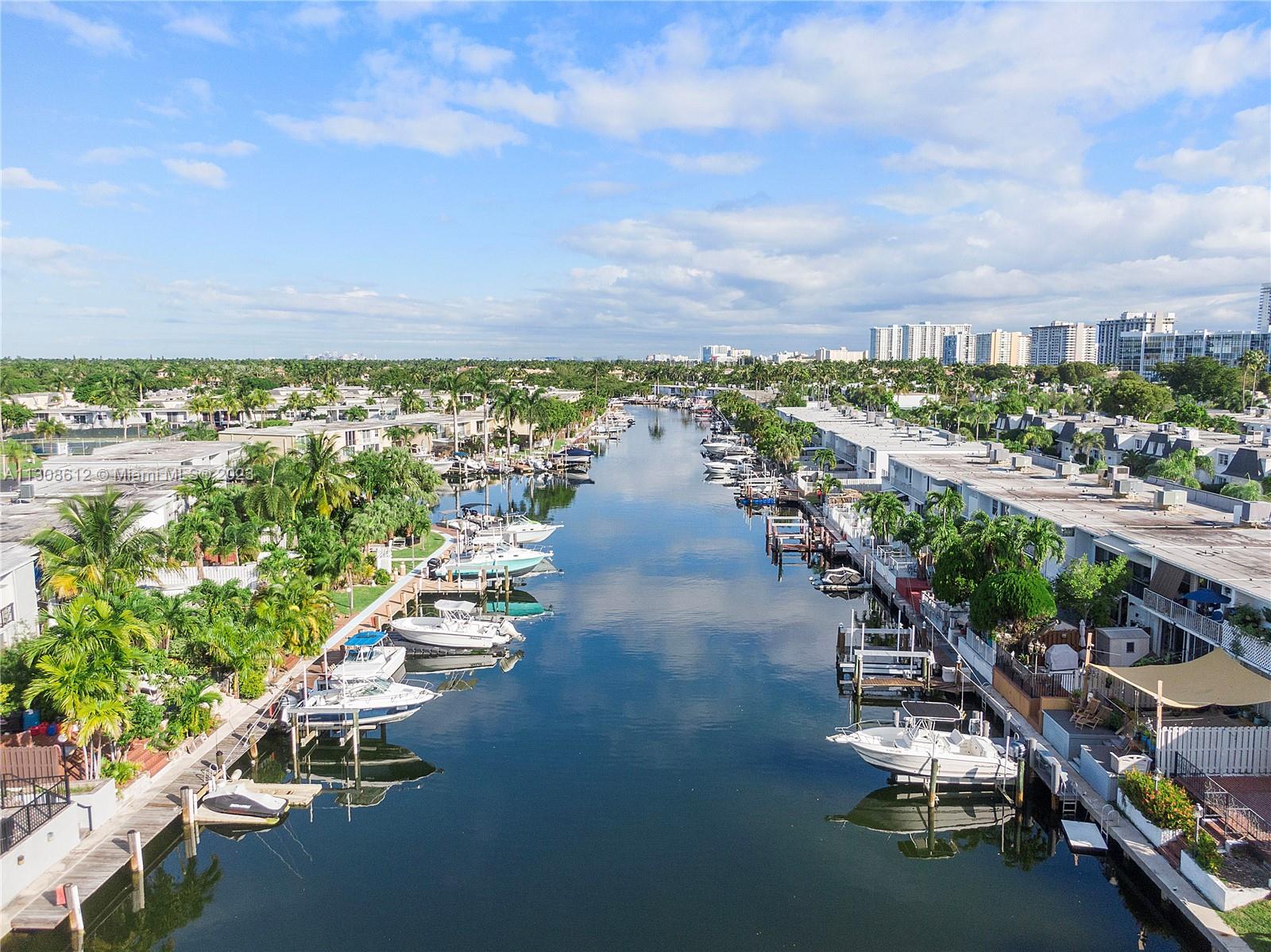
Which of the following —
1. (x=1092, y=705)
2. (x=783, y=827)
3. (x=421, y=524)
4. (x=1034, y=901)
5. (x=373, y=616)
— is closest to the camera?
(x=1034, y=901)

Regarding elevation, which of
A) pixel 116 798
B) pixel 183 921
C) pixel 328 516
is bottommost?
pixel 183 921

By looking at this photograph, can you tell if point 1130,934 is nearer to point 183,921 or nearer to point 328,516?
point 183,921

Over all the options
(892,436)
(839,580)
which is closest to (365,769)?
(839,580)

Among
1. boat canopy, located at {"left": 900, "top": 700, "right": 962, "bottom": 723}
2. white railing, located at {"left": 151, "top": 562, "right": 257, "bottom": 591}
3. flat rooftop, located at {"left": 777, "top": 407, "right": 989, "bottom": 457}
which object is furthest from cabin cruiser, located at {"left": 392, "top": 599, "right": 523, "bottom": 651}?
flat rooftop, located at {"left": 777, "top": 407, "right": 989, "bottom": 457}

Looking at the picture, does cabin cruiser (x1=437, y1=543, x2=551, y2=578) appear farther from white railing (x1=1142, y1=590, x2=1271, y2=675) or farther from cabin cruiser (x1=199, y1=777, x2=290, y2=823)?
white railing (x1=1142, y1=590, x2=1271, y2=675)

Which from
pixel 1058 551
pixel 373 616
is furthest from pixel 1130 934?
pixel 373 616
